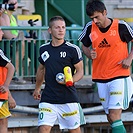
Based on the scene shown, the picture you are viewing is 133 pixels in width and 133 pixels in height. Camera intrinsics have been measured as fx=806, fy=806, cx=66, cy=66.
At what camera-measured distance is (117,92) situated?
37.0 feet

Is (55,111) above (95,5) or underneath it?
underneath

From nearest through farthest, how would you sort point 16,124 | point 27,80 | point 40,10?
point 16,124, point 27,80, point 40,10

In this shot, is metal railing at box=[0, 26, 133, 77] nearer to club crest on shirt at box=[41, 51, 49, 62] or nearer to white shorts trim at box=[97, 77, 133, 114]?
white shorts trim at box=[97, 77, 133, 114]

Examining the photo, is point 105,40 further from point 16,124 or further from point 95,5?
point 16,124

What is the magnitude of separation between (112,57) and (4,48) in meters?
3.51

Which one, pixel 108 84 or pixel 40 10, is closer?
pixel 108 84

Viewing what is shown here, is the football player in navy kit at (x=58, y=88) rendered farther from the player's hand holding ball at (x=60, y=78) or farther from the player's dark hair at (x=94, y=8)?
the player's dark hair at (x=94, y=8)

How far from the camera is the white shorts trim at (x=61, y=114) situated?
10922 millimetres

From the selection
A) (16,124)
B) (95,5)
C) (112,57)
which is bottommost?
(16,124)

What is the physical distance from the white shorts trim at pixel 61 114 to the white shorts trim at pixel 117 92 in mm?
577

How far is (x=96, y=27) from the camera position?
1144 centimetres

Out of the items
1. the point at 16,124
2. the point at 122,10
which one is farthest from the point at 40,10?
the point at 16,124

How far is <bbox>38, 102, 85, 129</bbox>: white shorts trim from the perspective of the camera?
1092 cm

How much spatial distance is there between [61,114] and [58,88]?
14.0 inches
